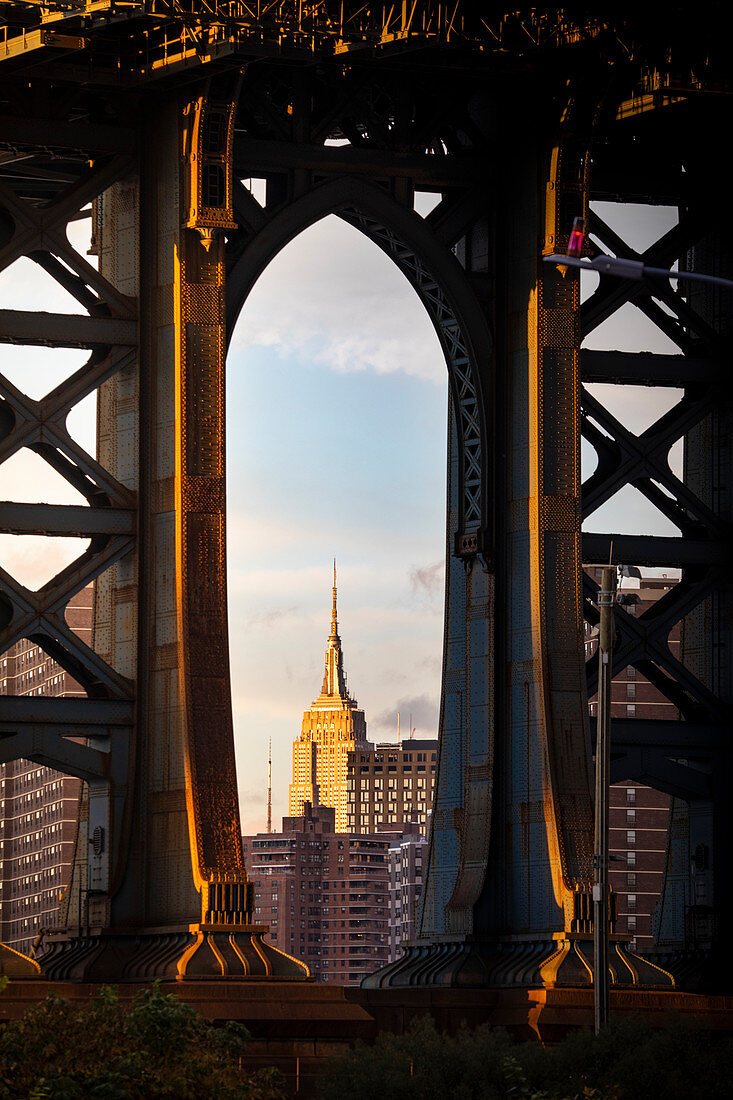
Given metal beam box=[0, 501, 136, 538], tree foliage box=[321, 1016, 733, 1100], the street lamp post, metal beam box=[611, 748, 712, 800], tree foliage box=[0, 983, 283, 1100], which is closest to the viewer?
tree foliage box=[0, 983, 283, 1100]

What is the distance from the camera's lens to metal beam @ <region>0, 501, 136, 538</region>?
43.9m

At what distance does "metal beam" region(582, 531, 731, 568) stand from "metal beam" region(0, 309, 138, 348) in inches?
379

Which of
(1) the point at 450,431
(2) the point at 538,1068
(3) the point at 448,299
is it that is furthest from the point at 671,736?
(2) the point at 538,1068

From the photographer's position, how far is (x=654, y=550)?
1937 inches

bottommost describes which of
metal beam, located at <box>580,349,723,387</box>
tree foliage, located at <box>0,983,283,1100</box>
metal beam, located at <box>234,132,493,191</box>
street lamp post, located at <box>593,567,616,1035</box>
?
tree foliage, located at <box>0,983,283,1100</box>

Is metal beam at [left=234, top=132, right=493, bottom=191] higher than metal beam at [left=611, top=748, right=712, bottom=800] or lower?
higher

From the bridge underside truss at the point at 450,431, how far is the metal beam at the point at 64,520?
0.17ft

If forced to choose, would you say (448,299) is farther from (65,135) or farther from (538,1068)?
(538,1068)

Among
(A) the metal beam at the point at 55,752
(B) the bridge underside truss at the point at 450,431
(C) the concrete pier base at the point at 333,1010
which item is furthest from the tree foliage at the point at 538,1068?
(A) the metal beam at the point at 55,752

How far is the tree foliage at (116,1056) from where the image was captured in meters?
30.1

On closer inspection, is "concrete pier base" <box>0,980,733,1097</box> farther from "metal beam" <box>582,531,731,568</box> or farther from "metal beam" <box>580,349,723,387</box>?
"metal beam" <box>580,349,723,387</box>

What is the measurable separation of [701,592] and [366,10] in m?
12.9

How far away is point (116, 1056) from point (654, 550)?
20.6 meters

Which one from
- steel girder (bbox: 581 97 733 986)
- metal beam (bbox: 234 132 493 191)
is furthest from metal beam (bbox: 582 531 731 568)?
metal beam (bbox: 234 132 493 191)
